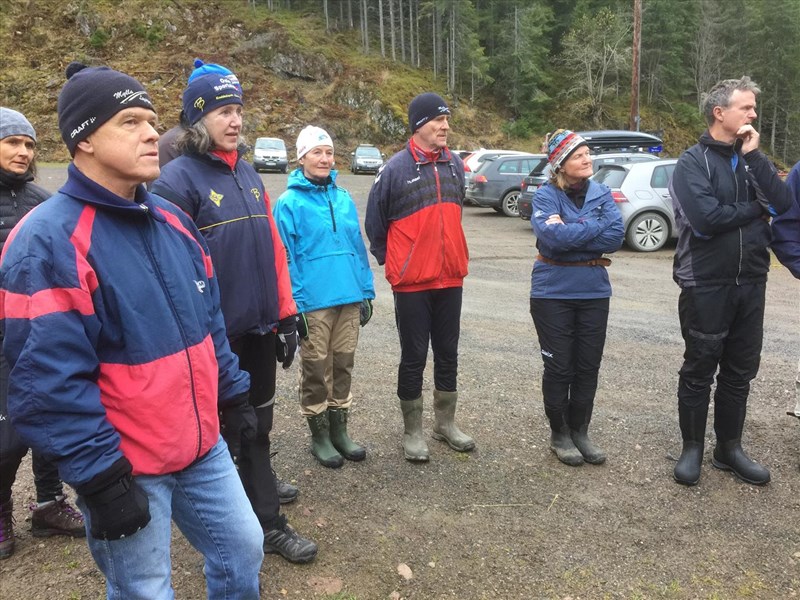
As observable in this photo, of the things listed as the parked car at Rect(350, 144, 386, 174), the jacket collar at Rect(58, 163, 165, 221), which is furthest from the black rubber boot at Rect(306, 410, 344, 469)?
the parked car at Rect(350, 144, 386, 174)

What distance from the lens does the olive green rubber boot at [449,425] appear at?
416 cm

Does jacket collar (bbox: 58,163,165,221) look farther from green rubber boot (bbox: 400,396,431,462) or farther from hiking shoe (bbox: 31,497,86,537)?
green rubber boot (bbox: 400,396,431,462)

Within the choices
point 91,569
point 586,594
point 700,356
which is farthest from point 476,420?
point 91,569

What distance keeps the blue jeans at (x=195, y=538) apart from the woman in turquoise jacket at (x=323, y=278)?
1628 millimetres

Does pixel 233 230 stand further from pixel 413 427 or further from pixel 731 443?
pixel 731 443

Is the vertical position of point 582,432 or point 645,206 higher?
point 645,206

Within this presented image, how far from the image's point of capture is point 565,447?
404 centimetres

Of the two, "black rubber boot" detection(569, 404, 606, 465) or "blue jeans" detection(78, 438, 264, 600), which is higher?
"blue jeans" detection(78, 438, 264, 600)

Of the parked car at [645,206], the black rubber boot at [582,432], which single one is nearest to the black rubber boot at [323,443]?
the black rubber boot at [582,432]

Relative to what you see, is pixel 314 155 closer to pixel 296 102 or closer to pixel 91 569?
pixel 91 569

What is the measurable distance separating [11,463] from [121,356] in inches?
63.5

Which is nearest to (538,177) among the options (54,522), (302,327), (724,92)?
(724,92)

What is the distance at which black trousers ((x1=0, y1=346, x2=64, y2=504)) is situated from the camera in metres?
2.76

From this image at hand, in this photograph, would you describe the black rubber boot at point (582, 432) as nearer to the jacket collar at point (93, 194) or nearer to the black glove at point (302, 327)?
the black glove at point (302, 327)
